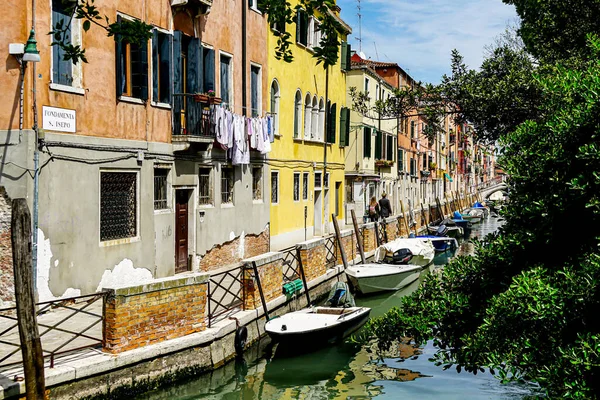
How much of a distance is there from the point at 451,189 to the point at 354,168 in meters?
36.6

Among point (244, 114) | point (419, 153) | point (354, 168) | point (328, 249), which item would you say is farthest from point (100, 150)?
point (419, 153)

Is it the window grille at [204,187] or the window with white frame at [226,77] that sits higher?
the window with white frame at [226,77]

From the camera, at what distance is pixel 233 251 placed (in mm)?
16500

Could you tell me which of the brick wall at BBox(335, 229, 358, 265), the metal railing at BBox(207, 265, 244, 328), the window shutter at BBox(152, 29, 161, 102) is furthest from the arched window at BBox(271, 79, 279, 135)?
the metal railing at BBox(207, 265, 244, 328)

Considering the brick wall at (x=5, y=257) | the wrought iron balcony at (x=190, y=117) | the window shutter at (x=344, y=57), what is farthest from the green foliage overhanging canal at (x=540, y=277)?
the window shutter at (x=344, y=57)

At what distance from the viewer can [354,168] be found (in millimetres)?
29766

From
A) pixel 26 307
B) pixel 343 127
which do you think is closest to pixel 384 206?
pixel 343 127

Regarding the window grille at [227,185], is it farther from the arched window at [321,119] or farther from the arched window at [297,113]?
the arched window at [321,119]

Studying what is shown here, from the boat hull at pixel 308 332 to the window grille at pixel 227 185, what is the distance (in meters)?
5.16

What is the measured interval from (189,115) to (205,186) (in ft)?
6.73

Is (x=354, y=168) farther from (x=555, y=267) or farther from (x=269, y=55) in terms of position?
(x=555, y=267)

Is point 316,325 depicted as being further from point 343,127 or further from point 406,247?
point 343,127

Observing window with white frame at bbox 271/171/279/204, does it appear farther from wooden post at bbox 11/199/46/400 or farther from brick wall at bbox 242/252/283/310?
wooden post at bbox 11/199/46/400

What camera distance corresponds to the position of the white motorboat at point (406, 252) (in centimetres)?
2023
